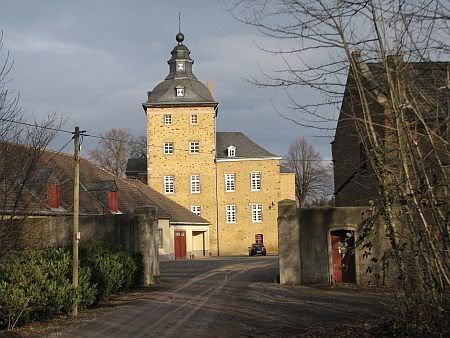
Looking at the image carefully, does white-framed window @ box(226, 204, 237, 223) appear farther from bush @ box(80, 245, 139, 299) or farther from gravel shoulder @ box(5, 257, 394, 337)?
bush @ box(80, 245, 139, 299)

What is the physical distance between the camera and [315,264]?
2233cm

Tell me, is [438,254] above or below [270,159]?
below

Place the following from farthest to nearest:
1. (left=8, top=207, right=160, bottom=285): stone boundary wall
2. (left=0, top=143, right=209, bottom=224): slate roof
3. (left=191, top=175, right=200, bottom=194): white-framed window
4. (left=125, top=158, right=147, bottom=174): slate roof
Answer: (left=125, top=158, right=147, bottom=174): slate roof
(left=191, top=175, right=200, bottom=194): white-framed window
(left=0, top=143, right=209, bottom=224): slate roof
(left=8, top=207, right=160, bottom=285): stone boundary wall

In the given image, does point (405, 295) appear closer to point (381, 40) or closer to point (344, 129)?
point (344, 129)

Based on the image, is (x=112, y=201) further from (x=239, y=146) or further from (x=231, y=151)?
(x=239, y=146)

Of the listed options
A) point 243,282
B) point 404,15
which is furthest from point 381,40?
point 243,282

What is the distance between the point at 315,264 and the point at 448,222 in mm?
15141

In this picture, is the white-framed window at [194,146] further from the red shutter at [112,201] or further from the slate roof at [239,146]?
the red shutter at [112,201]

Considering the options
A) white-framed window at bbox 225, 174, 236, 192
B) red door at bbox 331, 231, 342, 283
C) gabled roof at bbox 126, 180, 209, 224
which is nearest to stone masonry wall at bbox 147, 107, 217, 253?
white-framed window at bbox 225, 174, 236, 192

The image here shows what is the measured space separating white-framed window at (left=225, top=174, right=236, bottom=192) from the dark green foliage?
40.5 meters

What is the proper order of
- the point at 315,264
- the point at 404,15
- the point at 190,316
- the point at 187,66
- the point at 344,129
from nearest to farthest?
the point at 404,15
the point at 344,129
the point at 190,316
the point at 315,264
the point at 187,66

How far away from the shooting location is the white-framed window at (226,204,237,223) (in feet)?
195

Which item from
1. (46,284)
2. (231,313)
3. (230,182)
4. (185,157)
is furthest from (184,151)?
(46,284)

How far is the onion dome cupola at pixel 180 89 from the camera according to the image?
194 feet
